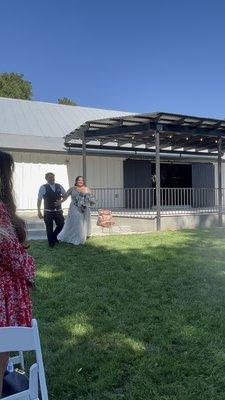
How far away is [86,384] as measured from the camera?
357 centimetres

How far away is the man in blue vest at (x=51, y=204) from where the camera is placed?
9891 millimetres

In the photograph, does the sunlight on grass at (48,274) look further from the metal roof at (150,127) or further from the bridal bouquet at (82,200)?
the metal roof at (150,127)

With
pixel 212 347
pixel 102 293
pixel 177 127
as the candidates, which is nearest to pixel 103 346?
pixel 212 347

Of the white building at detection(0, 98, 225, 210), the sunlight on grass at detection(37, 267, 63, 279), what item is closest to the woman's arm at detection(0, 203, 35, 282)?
the sunlight on grass at detection(37, 267, 63, 279)

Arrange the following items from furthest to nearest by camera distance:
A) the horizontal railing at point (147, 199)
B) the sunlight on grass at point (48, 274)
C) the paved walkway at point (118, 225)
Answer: the horizontal railing at point (147, 199) < the paved walkway at point (118, 225) < the sunlight on grass at point (48, 274)

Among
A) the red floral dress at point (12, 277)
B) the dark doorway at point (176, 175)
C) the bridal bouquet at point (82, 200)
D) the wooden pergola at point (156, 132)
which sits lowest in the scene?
the red floral dress at point (12, 277)

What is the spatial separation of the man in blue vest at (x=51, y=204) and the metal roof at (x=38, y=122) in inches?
256

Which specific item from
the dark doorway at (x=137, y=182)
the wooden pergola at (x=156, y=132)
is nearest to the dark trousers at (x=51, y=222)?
the wooden pergola at (x=156, y=132)

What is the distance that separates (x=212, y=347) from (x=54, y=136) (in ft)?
49.2

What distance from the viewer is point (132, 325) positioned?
489 cm

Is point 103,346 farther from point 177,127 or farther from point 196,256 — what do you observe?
point 177,127

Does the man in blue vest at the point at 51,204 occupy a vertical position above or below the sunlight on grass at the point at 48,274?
above

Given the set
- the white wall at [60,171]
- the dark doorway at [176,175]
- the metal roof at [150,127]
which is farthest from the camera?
the dark doorway at [176,175]

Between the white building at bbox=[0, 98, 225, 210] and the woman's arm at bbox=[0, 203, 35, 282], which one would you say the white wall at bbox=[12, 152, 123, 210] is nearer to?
the white building at bbox=[0, 98, 225, 210]
